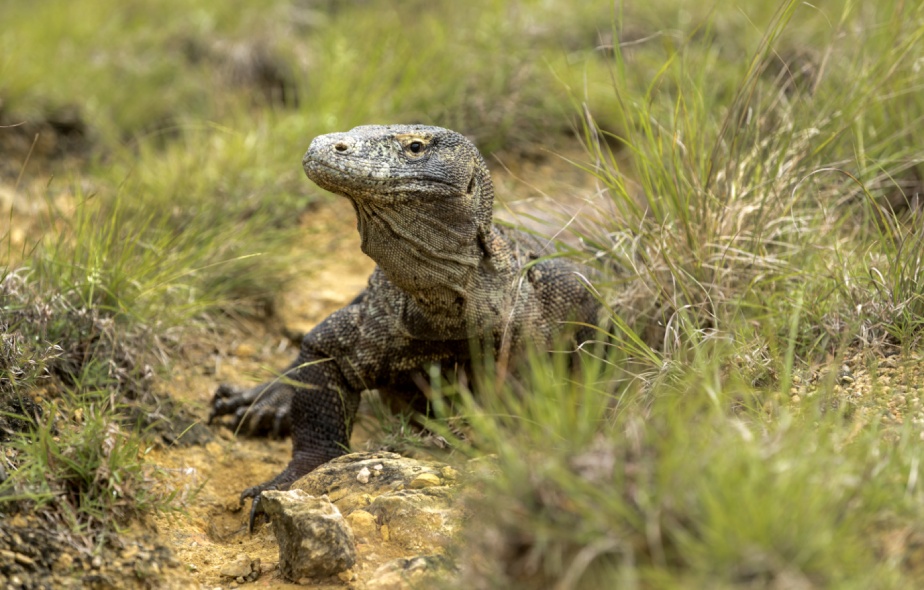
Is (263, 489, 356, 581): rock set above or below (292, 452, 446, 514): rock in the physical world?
above

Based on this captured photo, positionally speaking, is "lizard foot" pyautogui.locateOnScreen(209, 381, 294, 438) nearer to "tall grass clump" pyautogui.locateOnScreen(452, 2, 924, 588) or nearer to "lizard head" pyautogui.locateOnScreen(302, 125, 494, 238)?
"tall grass clump" pyautogui.locateOnScreen(452, 2, 924, 588)

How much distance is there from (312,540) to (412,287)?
1.12m

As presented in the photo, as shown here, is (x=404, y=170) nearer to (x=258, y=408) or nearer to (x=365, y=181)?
(x=365, y=181)

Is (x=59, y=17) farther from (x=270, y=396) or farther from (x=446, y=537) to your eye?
(x=446, y=537)

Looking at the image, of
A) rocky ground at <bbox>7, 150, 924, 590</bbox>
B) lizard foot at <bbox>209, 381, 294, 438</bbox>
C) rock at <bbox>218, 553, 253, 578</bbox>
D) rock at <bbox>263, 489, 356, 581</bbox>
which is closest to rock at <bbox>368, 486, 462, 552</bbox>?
rocky ground at <bbox>7, 150, 924, 590</bbox>

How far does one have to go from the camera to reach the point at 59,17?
864cm

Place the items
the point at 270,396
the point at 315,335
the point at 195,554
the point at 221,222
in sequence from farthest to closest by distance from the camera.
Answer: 1. the point at 221,222
2. the point at 270,396
3. the point at 315,335
4. the point at 195,554

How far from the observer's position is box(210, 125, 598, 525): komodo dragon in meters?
3.69

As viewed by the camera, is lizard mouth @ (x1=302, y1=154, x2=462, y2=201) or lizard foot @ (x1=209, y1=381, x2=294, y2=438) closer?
lizard mouth @ (x1=302, y1=154, x2=462, y2=201)

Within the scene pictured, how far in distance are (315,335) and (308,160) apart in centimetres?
106

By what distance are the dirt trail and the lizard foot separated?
6 centimetres

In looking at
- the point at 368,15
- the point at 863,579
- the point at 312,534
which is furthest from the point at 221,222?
the point at 863,579

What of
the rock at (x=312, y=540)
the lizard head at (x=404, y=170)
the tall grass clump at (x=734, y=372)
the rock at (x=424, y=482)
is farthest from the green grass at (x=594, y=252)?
the lizard head at (x=404, y=170)

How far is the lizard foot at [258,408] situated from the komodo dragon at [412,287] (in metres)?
0.01
